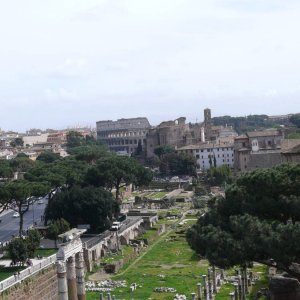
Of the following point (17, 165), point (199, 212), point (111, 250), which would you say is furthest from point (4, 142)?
point (111, 250)

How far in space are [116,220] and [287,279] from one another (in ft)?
88.0

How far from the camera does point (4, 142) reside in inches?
5428

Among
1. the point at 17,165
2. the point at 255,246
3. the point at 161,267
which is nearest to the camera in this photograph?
the point at 255,246

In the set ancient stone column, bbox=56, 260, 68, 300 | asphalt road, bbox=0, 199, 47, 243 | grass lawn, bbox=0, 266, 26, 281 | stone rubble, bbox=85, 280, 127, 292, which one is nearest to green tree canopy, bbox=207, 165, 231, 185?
asphalt road, bbox=0, 199, 47, 243

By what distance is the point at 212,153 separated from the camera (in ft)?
302

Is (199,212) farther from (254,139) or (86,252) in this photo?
(254,139)

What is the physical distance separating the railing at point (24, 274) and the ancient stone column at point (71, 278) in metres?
3.22

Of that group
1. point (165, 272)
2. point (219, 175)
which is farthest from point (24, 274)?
point (219, 175)

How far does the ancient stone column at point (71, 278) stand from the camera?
76.1ft

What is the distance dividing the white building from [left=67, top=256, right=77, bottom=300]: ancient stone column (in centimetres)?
6856

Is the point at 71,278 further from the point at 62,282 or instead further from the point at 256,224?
the point at 256,224

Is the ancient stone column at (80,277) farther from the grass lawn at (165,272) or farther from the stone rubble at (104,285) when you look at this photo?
the stone rubble at (104,285)

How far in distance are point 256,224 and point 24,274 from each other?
1212 centimetres

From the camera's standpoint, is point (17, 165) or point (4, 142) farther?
point (4, 142)
